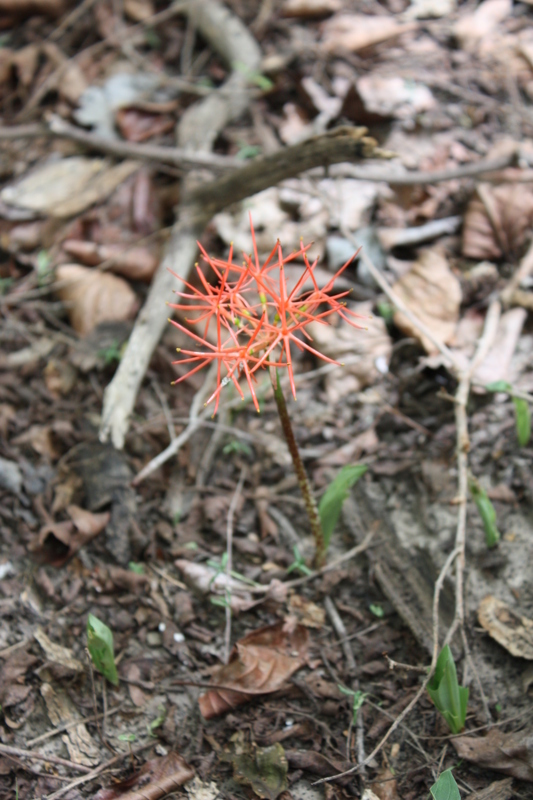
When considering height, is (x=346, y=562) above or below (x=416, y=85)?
below

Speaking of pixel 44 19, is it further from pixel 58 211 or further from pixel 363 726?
pixel 363 726

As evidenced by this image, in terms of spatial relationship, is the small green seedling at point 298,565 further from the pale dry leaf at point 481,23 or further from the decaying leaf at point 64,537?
Result: the pale dry leaf at point 481,23

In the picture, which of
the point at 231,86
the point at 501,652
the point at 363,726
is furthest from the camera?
the point at 231,86

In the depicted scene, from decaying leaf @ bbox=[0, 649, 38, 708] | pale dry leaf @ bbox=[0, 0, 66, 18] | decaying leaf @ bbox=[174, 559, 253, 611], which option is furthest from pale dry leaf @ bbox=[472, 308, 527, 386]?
pale dry leaf @ bbox=[0, 0, 66, 18]

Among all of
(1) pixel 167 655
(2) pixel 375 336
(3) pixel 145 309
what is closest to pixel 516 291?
Result: (2) pixel 375 336

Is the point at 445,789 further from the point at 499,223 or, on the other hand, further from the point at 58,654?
the point at 499,223

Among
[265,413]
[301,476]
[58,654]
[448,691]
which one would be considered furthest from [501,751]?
[265,413]

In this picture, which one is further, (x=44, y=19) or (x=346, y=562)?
(x=44, y=19)
